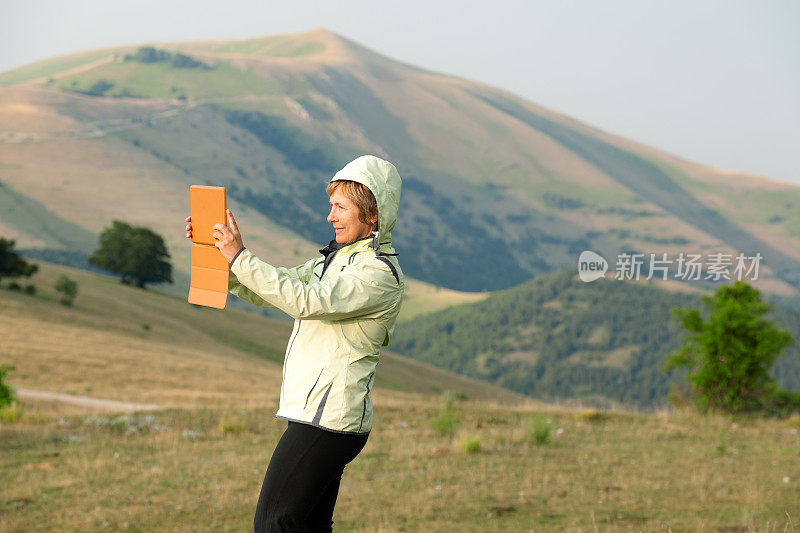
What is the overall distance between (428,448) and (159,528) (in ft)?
17.3

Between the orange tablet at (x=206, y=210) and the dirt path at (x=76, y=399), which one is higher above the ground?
the orange tablet at (x=206, y=210)

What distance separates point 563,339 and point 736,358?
166 m

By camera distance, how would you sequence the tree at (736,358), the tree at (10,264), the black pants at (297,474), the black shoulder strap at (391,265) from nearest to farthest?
1. the black pants at (297,474)
2. the black shoulder strap at (391,265)
3. the tree at (736,358)
4. the tree at (10,264)

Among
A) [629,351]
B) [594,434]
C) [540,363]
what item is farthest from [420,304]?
[594,434]

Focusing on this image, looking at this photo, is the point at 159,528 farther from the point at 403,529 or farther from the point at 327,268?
the point at 327,268

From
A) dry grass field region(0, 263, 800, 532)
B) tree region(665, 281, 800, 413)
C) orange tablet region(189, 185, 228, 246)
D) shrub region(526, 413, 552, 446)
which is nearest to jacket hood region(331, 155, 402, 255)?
orange tablet region(189, 185, 228, 246)

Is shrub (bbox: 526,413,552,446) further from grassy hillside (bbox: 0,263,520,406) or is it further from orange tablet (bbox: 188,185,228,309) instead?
orange tablet (bbox: 188,185,228,309)

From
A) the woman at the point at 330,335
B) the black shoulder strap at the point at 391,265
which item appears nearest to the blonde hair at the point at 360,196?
the woman at the point at 330,335

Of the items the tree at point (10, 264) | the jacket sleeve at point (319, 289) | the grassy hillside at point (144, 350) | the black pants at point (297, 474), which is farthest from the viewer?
the tree at point (10, 264)

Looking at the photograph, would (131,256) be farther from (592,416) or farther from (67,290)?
(592,416)

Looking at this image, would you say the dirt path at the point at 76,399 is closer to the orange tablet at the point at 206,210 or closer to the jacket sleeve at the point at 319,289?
the orange tablet at the point at 206,210

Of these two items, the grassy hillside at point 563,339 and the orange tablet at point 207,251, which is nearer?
the orange tablet at point 207,251

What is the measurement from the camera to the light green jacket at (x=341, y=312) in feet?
10.9

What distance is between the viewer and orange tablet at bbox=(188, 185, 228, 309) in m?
3.49
